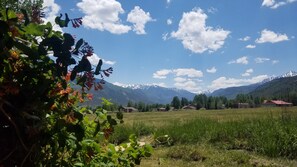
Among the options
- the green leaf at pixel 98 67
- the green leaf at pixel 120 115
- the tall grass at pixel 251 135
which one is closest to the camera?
the green leaf at pixel 98 67

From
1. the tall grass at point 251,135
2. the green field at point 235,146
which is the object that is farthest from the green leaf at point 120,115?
the tall grass at point 251,135

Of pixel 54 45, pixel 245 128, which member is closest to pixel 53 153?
pixel 54 45

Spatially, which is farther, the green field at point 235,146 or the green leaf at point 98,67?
the green field at point 235,146

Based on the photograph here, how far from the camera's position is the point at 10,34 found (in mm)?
1260

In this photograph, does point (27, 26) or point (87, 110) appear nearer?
point (27, 26)

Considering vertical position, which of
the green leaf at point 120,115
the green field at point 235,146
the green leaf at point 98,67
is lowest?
the green field at point 235,146

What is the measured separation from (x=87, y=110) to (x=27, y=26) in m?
0.81

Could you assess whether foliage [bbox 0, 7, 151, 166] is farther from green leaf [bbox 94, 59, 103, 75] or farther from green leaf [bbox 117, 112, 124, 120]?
green leaf [bbox 117, 112, 124, 120]

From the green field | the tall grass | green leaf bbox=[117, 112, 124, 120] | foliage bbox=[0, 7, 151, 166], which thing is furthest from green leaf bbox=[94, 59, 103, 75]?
the tall grass

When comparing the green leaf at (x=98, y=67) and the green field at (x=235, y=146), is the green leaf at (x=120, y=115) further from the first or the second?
the green field at (x=235, y=146)

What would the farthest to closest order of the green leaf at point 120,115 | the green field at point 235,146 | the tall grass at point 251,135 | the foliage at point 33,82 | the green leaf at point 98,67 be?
the tall grass at point 251,135, the green field at point 235,146, the green leaf at point 120,115, the green leaf at point 98,67, the foliage at point 33,82

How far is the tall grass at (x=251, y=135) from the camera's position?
9156mm

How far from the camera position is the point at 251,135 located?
11.0 meters

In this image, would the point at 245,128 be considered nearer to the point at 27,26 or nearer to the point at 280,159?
the point at 280,159
